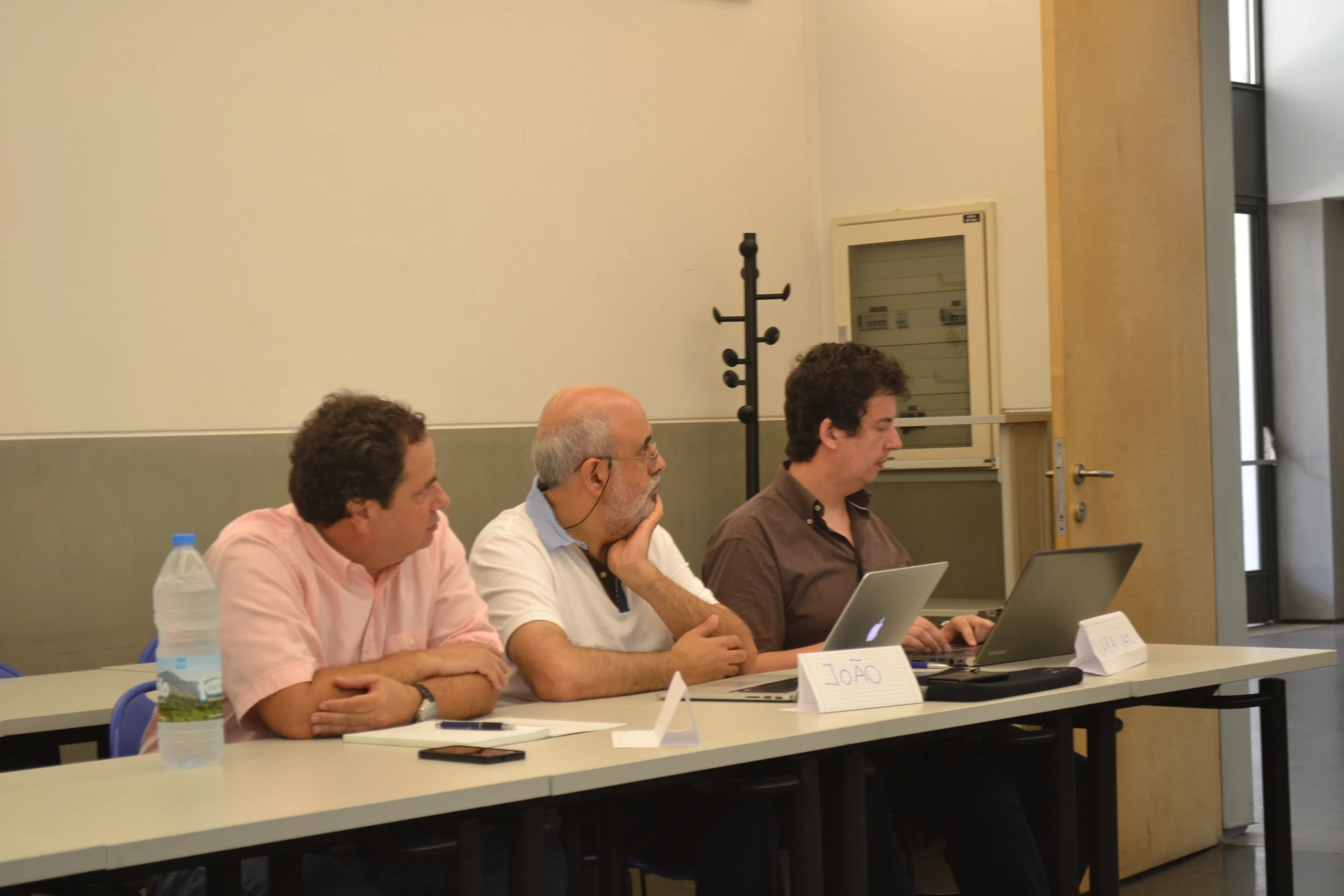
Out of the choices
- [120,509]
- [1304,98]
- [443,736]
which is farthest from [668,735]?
[1304,98]

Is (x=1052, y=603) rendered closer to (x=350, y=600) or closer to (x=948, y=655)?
(x=948, y=655)

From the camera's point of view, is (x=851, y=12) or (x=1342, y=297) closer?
(x=851, y=12)

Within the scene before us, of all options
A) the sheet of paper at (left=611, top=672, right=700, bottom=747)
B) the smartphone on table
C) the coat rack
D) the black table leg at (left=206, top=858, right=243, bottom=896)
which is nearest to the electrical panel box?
the coat rack

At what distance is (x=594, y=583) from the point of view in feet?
8.89

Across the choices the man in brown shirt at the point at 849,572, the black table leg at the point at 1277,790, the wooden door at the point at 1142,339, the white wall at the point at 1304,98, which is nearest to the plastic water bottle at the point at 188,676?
the man in brown shirt at the point at 849,572

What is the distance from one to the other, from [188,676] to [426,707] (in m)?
0.44

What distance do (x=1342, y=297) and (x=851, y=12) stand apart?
531 cm

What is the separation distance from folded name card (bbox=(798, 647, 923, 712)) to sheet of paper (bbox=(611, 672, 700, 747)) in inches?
9.7

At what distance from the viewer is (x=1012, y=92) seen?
4719mm

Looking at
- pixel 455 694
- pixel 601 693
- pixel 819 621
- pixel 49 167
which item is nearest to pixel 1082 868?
pixel 819 621

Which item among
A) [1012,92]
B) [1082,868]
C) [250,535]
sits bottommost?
[1082,868]

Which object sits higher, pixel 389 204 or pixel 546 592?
pixel 389 204

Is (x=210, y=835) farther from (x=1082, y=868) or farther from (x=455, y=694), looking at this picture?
A: (x=1082, y=868)

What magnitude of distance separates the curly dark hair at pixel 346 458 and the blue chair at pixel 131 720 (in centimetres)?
38
